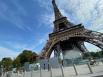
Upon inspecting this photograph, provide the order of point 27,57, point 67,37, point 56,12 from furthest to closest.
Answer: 1. point 27,57
2. point 56,12
3. point 67,37

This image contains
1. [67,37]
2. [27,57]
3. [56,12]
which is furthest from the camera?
[27,57]

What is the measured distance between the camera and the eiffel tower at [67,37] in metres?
45.3

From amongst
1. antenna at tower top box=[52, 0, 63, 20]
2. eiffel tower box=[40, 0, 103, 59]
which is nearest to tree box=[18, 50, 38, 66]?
eiffel tower box=[40, 0, 103, 59]

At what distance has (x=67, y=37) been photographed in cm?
5125

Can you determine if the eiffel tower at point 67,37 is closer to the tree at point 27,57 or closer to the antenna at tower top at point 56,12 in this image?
the antenna at tower top at point 56,12

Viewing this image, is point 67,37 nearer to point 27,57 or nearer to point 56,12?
point 56,12

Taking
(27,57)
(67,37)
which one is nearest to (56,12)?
(67,37)

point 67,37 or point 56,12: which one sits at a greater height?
point 56,12

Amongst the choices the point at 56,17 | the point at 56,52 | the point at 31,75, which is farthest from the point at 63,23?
the point at 31,75

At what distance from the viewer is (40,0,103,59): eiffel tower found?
45344 mm

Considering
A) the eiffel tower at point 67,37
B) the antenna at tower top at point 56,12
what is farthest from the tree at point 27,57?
the antenna at tower top at point 56,12

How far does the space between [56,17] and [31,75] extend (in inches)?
1714

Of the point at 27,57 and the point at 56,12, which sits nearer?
the point at 56,12

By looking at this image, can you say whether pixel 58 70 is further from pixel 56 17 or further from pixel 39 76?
pixel 56 17
